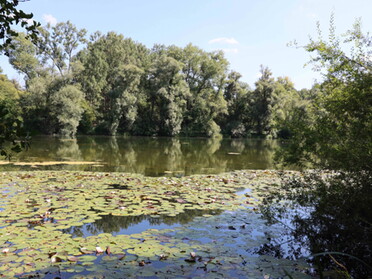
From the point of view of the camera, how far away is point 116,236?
4555 mm

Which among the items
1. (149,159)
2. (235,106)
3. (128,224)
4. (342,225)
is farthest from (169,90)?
(342,225)

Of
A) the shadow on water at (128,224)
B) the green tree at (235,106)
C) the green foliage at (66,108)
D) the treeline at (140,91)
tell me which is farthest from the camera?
the green tree at (235,106)

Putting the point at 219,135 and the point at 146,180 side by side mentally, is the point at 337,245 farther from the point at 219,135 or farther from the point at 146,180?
the point at 219,135

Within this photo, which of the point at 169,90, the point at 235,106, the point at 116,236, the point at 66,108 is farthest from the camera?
the point at 235,106

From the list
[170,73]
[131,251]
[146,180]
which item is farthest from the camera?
[170,73]

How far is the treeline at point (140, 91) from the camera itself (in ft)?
133

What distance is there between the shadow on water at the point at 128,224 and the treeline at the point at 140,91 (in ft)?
113

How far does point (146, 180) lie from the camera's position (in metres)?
9.18

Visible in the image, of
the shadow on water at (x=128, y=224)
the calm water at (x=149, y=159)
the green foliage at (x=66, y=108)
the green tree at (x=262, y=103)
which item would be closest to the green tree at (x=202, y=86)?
the green tree at (x=262, y=103)

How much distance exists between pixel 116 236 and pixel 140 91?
43.1 meters

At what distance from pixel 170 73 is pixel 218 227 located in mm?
39639

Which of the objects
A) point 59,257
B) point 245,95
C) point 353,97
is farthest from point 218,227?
point 245,95

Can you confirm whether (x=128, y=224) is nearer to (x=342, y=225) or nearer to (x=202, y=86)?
(x=342, y=225)

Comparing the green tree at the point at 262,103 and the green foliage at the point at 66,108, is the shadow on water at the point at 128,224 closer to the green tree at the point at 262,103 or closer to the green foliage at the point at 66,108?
the green foliage at the point at 66,108
